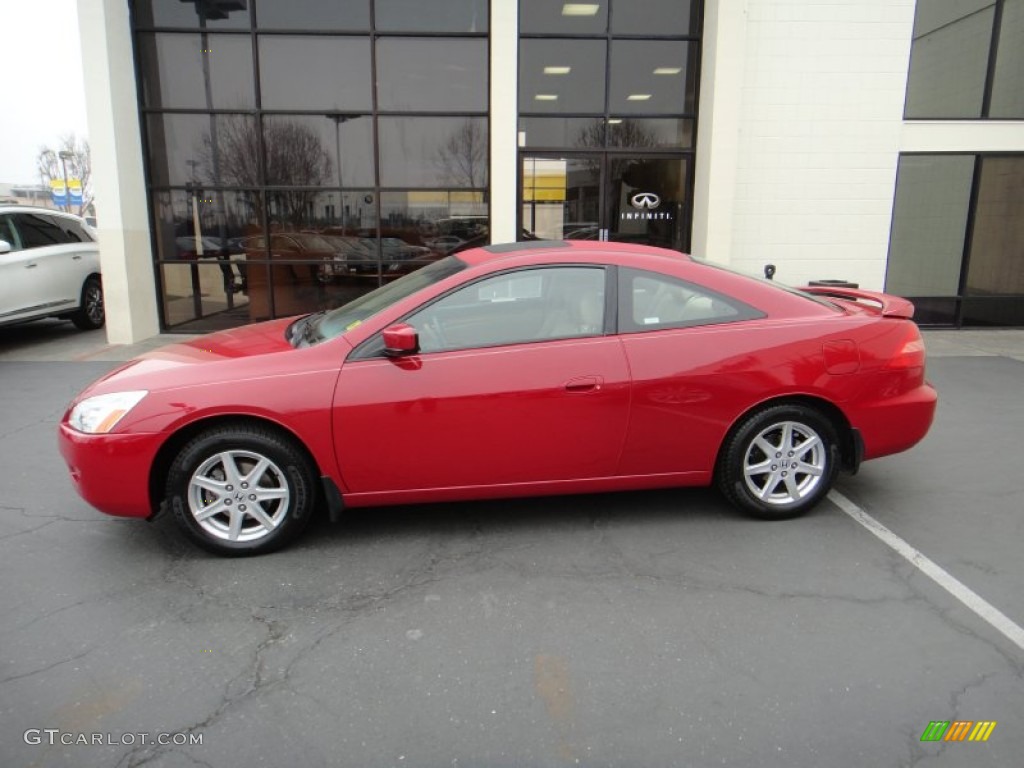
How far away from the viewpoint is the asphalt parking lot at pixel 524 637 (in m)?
2.39

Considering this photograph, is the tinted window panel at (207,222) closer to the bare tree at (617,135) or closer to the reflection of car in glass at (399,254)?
the reflection of car in glass at (399,254)

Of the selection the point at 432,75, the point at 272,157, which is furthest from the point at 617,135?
the point at 272,157

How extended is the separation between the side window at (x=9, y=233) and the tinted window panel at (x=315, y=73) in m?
3.60

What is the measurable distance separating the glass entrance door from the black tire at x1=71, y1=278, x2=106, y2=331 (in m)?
6.39

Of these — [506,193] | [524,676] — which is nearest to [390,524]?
[524,676]

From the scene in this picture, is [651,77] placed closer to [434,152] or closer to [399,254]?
[434,152]

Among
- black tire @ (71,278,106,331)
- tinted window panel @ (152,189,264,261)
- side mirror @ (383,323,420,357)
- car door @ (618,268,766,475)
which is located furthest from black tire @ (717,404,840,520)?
black tire @ (71,278,106,331)

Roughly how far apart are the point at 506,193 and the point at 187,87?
15.1ft

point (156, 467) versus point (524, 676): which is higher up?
point (156, 467)

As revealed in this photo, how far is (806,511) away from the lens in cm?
407

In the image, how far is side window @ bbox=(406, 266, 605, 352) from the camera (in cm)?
371

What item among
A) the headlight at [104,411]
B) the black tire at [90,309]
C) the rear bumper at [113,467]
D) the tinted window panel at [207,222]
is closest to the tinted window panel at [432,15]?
the tinted window panel at [207,222]

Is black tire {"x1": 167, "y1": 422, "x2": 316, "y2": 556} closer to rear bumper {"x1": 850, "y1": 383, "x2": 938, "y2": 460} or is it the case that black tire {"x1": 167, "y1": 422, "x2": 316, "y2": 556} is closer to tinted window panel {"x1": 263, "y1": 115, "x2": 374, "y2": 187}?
rear bumper {"x1": 850, "y1": 383, "x2": 938, "y2": 460}

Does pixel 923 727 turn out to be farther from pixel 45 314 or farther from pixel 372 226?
pixel 45 314
